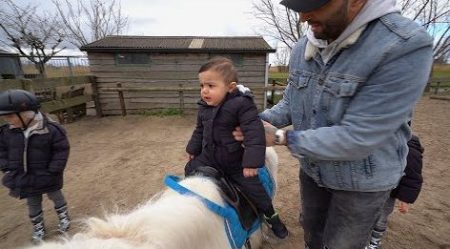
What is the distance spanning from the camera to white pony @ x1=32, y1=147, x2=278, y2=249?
108cm

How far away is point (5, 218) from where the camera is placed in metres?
3.48

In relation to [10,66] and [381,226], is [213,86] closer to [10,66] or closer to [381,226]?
[381,226]

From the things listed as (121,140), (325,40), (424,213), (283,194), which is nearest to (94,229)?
(325,40)

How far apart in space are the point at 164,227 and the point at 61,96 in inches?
329

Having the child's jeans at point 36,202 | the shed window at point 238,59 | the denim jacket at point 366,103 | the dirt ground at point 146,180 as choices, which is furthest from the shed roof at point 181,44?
the denim jacket at point 366,103

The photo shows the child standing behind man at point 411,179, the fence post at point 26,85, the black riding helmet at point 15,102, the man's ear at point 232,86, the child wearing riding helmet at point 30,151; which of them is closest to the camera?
the man's ear at point 232,86

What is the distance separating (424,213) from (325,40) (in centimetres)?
305

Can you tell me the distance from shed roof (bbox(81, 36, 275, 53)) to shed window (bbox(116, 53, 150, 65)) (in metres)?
0.28

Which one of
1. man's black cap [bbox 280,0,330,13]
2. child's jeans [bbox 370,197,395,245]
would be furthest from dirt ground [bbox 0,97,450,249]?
man's black cap [bbox 280,0,330,13]

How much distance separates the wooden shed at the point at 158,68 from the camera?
9664mm

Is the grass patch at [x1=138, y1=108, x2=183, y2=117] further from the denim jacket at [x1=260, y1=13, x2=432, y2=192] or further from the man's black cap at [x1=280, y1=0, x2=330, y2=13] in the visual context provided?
the man's black cap at [x1=280, y1=0, x2=330, y2=13]

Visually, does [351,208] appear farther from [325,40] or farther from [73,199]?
[73,199]

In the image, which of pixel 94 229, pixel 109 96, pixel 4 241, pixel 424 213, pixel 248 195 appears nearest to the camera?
pixel 94 229

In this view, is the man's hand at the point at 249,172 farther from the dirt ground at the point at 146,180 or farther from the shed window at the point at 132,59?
the shed window at the point at 132,59
